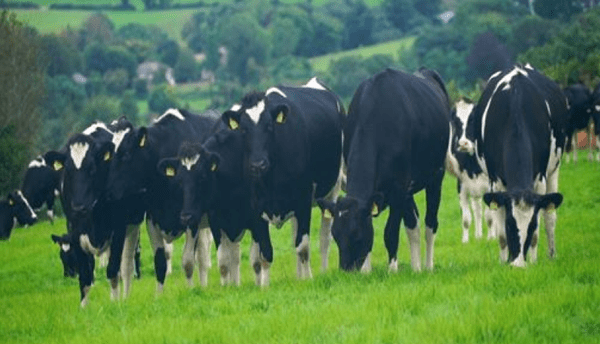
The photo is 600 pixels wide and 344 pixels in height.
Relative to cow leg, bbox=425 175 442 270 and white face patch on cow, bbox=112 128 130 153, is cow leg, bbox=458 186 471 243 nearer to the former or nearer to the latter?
cow leg, bbox=425 175 442 270

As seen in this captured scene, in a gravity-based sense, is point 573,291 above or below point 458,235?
above

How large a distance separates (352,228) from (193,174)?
291cm

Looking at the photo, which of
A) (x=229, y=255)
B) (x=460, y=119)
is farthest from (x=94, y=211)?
(x=460, y=119)

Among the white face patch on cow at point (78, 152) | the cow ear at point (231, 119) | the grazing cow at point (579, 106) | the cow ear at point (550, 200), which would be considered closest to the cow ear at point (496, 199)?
the cow ear at point (550, 200)

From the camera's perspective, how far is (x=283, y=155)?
61.7ft

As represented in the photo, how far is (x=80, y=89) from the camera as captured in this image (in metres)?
154

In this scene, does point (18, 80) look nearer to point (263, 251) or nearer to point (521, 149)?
point (263, 251)

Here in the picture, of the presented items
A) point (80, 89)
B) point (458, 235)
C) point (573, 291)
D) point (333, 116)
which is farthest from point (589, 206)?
point (80, 89)

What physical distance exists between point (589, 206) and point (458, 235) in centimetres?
420

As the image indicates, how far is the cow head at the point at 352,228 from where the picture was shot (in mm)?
17000

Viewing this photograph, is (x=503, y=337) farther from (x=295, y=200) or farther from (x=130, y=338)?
(x=295, y=200)

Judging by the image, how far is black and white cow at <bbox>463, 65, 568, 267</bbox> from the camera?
16.6 meters

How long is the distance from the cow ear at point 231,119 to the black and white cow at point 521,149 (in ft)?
12.7

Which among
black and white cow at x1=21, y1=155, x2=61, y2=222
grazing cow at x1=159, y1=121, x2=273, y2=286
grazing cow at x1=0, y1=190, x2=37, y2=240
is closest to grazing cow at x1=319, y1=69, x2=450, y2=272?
grazing cow at x1=159, y1=121, x2=273, y2=286
